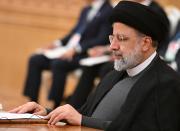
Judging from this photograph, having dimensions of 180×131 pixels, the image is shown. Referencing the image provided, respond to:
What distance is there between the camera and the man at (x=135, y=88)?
9.01 feet

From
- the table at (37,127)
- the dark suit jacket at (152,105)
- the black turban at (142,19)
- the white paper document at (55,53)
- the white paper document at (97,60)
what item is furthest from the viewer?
the white paper document at (55,53)

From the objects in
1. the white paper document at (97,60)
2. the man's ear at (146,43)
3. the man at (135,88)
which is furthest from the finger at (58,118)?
the white paper document at (97,60)

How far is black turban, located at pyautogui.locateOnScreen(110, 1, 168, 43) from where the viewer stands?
9.60 ft

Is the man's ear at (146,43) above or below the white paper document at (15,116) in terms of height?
above

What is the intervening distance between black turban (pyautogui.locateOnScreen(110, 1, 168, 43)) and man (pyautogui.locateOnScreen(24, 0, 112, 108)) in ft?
10.9

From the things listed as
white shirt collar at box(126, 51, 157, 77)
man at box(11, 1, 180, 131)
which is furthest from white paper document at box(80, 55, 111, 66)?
white shirt collar at box(126, 51, 157, 77)

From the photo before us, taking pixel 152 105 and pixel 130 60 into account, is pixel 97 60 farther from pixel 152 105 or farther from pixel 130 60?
pixel 152 105

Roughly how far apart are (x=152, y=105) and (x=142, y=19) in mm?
459

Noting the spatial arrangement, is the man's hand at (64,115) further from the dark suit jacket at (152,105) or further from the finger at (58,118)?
the dark suit jacket at (152,105)

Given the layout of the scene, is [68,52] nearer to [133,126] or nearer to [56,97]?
[56,97]

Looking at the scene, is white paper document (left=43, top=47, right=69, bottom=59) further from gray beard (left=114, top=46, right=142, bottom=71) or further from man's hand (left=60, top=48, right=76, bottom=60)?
gray beard (left=114, top=46, right=142, bottom=71)

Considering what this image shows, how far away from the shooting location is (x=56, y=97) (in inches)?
256

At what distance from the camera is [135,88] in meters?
2.85

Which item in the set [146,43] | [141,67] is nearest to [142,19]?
[146,43]
